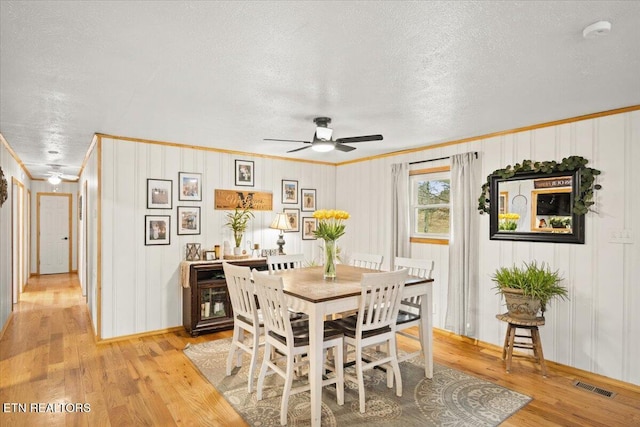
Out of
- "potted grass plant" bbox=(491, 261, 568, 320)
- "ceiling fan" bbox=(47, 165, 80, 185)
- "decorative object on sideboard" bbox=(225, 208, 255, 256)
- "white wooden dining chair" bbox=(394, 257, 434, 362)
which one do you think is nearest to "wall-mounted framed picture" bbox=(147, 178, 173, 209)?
"decorative object on sideboard" bbox=(225, 208, 255, 256)

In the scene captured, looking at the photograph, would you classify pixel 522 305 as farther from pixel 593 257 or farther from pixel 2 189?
pixel 2 189

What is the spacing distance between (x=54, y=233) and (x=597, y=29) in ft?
35.6

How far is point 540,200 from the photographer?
12.2 ft

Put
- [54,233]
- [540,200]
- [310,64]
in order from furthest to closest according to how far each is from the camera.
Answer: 1. [54,233]
2. [540,200]
3. [310,64]

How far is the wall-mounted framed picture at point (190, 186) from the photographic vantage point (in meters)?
4.75

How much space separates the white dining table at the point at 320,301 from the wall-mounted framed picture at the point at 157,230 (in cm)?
180

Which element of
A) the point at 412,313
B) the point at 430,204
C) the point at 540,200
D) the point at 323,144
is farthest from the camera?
the point at 430,204

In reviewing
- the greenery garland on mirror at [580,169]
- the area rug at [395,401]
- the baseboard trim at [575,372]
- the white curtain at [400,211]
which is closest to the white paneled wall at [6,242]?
the area rug at [395,401]

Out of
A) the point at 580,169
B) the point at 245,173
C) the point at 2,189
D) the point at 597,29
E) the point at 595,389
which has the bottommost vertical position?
the point at 595,389

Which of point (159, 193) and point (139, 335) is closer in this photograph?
point (139, 335)

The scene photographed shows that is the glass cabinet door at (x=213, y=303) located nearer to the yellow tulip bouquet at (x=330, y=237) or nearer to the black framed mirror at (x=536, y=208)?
the yellow tulip bouquet at (x=330, y=237)

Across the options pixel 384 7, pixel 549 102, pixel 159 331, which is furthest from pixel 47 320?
pixel 549 102

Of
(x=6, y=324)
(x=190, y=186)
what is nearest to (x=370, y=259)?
(x=190, y=186)

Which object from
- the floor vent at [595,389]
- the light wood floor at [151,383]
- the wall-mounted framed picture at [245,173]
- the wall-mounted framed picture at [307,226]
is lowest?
the floor vent at [595,389]
